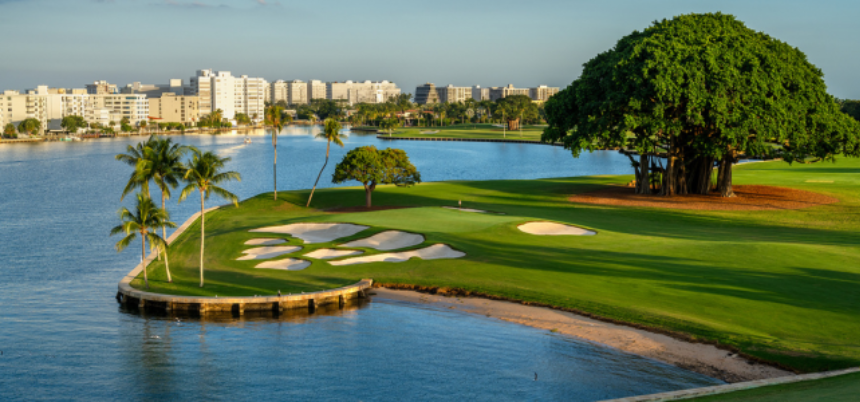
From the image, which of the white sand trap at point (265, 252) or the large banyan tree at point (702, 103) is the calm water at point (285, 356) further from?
the large banyan tree at point (702, 103)

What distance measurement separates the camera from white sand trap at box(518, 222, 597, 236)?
37.9 meters

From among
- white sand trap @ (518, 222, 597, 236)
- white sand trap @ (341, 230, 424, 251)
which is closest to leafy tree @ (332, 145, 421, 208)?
white sand trap @ (341, 230, 424, 251)

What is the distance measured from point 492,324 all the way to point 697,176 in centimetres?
3717

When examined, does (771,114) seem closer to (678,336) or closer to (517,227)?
(517,227)

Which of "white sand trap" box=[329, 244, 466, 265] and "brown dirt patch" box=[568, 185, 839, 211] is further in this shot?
"brown dirt patch" box=[568, 185, 839, 211]

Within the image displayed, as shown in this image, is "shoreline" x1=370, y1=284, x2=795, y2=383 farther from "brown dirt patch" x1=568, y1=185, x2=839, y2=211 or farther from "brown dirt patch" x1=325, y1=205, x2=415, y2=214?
"brown dirt patch" x1=568, y1=185, x2=839, y2=211

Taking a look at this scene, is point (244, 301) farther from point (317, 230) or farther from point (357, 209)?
point (357, 209)

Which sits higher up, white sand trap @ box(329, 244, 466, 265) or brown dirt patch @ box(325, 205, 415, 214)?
brown dirt patch @ box(325, 205, 415, 214)

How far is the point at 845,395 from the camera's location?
48.1 ft

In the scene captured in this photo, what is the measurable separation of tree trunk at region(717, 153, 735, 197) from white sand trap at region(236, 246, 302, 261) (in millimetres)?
33293

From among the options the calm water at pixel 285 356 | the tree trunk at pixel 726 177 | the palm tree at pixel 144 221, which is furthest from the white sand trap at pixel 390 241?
the tree trunk at pixel 726 177

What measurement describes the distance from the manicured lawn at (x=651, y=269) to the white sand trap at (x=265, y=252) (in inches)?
24.0

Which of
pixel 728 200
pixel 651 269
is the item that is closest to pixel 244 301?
pixel 651 269

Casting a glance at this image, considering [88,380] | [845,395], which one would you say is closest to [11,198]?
[88,380]
